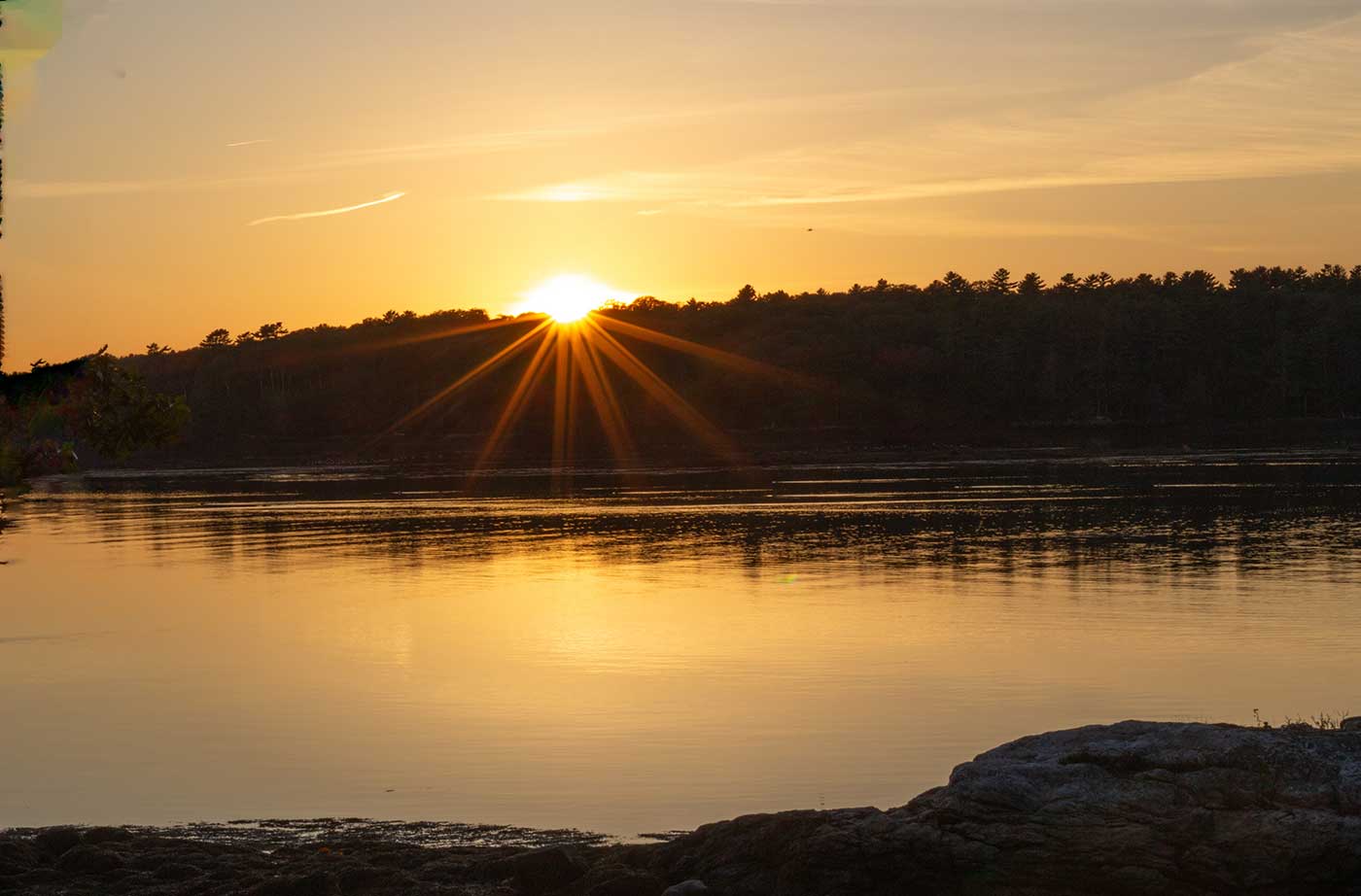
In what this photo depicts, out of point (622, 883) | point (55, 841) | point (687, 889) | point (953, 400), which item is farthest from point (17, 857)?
point (953, 400)

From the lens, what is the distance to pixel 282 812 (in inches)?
653

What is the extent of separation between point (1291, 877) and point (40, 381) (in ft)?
30.2

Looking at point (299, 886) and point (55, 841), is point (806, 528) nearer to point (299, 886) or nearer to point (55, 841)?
point (55, 841)

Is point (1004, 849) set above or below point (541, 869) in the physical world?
above

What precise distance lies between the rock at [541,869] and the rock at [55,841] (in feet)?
13.8

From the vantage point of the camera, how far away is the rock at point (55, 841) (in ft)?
46.3

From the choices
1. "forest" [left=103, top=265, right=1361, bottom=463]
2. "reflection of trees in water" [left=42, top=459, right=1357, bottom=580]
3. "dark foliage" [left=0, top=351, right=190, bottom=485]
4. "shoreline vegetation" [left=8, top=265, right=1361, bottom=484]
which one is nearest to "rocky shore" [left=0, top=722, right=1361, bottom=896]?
"dark foliage" [left=0, top=351, right=190, bottom=485]

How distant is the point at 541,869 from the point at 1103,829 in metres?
4.56

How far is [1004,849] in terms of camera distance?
11867mm

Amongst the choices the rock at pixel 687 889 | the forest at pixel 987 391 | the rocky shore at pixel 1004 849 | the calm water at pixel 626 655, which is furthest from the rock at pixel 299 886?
the forest at pixel 987 391

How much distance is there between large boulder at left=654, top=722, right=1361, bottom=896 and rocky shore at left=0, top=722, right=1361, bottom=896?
0.04ft

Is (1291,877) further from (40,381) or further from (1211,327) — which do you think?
(1211,327)

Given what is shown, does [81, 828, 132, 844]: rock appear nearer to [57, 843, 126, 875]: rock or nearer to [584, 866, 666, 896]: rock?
[57, 843, 126, 875]: rock

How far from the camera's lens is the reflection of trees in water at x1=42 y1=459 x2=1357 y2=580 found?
→ 140 ft
